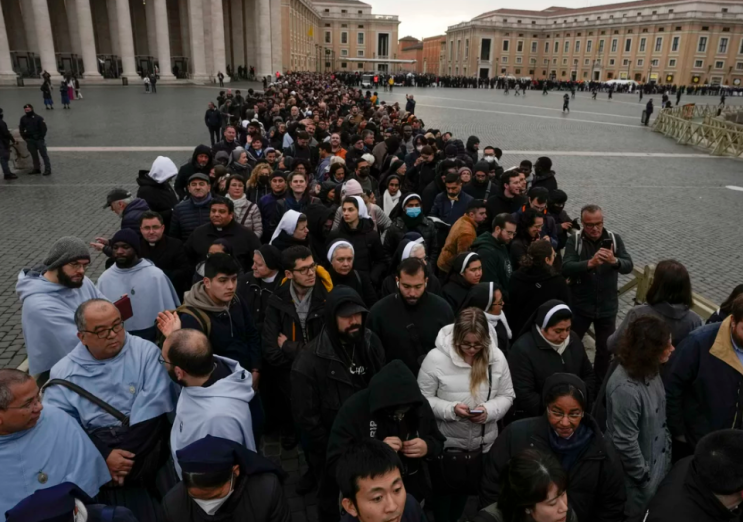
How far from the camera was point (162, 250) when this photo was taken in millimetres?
4707

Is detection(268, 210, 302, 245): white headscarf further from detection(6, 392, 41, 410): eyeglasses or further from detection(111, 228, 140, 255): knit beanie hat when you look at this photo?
detection(6, 392, 41, 410): eyeglasses

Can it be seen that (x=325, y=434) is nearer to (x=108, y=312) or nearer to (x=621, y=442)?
(x=108, y=312)

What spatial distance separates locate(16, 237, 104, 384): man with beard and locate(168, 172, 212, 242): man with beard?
2.13 meters

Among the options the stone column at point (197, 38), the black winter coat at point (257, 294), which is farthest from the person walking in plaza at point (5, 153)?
the stone column at point (197, 38)

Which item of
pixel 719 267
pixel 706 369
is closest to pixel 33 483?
pixel 706 369

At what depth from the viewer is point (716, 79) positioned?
246ft

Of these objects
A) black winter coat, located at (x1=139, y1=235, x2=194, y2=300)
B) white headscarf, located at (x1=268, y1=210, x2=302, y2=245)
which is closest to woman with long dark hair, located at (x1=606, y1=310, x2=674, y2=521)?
white headscarf, located at (x1=268, y1=210, x2=302, y2=245)

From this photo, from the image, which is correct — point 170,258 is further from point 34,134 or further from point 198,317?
point 34,134

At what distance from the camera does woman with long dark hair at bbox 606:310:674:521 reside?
284 centimetres

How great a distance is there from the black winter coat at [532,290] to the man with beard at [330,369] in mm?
1866

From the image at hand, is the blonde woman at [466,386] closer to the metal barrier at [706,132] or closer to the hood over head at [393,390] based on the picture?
the hood over head at [393,390]

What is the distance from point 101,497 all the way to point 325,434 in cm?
120

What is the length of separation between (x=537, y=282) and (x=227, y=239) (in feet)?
9.30

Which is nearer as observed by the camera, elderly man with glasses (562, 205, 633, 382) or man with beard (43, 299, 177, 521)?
man with beard (43, 299, 177, 521)
